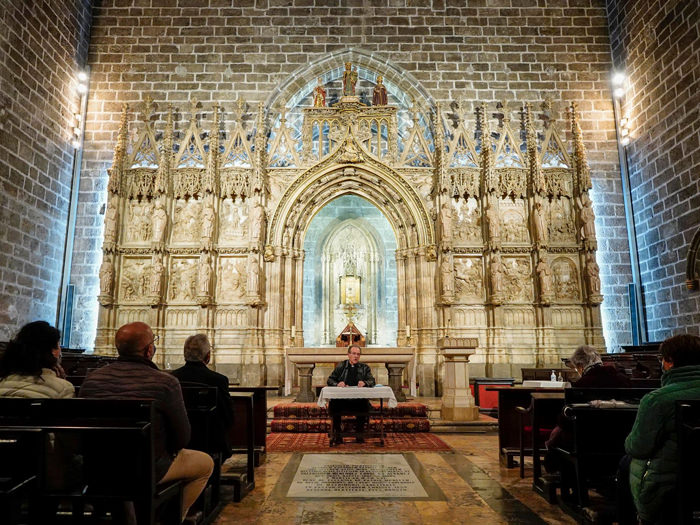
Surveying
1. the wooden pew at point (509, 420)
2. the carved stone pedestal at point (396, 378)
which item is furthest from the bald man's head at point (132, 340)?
the carved stone pedestal at point (396, 378)

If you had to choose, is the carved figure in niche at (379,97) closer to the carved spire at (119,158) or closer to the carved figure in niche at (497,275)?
the carved figure in niche at (497,275)

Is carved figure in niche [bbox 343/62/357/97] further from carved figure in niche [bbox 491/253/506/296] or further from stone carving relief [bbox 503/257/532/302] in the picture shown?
stone carving relief [bbox 503/257/532/302]

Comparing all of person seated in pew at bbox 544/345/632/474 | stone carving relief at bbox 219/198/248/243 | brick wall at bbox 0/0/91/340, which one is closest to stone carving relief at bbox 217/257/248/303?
stone carving relief at bbox 219/198/248/243

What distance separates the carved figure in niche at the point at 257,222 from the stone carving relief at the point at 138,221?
268 cm

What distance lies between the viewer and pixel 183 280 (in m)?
13.0

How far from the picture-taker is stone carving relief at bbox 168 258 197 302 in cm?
1292

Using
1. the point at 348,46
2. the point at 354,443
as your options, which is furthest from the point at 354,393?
the point at 348,46

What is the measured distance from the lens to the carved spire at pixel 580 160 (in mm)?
13085

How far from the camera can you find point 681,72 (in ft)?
38.0

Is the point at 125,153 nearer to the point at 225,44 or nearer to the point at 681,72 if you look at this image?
the point at 225,44

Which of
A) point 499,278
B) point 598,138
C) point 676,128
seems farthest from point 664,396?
point 598,138

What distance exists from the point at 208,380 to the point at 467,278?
31.2 feet

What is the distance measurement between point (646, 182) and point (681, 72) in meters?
2.69

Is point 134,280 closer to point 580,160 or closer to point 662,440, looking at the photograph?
point 580,160
